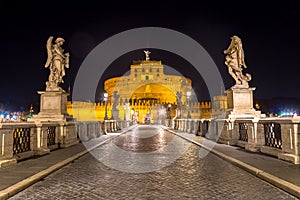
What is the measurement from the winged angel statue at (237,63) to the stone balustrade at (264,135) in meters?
2.19

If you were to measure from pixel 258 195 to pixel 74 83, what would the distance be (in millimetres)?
86334

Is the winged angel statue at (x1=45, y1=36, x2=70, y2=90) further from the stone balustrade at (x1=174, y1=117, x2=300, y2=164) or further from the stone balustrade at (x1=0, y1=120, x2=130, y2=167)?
the stone balustrade at (x1=174, y1=117, x2=300, y2=164)

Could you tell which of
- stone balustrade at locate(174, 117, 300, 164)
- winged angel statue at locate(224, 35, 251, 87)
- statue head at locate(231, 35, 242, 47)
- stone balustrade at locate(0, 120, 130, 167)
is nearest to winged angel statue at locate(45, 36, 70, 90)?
stone balustrade at locate(0, 120, 130, 167)

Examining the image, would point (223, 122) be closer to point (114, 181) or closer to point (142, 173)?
point (142, 173)

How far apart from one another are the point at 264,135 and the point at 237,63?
16.6 feet

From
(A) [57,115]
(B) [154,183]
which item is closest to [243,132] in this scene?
(B) [154,183]

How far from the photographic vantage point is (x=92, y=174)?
7.10 meters

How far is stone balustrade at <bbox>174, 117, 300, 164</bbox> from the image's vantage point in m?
7.90

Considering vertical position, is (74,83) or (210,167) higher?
(74,83)

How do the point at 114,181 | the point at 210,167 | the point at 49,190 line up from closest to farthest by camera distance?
the point at 49,190
the point at 114,181
the point at 210,167

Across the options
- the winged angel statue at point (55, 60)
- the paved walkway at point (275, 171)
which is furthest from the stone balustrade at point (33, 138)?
the paved walkway at point (275, 171)

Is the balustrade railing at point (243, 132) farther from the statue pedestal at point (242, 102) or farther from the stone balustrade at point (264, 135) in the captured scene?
the statue pedestal at point (242, 102)

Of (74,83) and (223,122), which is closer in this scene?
(223,122)

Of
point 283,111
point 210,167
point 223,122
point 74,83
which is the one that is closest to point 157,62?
point 74,83
